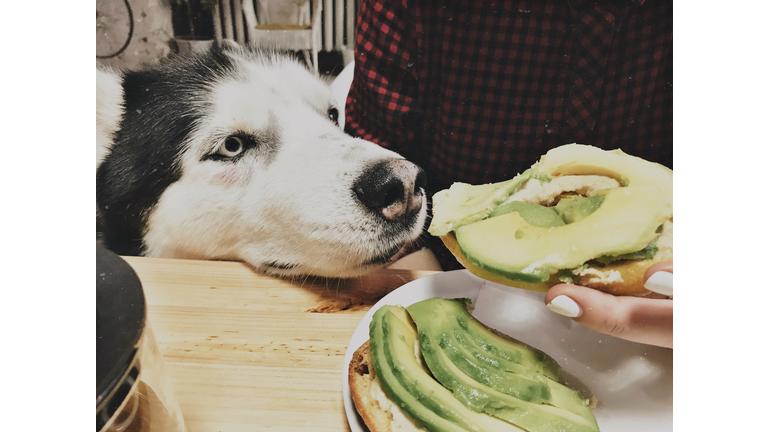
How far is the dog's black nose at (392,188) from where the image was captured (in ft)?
2.37

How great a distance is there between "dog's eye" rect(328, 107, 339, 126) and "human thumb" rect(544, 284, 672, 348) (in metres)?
0.51

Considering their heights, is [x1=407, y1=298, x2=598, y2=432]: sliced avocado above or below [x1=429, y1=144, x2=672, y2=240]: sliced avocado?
below

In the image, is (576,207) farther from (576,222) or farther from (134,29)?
(134,29)

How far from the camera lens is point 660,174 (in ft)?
2.08

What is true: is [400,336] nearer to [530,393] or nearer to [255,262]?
[530,393]

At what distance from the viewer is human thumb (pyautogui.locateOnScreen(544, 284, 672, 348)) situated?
1.74 ft

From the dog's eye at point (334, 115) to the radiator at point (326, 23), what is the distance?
12cm

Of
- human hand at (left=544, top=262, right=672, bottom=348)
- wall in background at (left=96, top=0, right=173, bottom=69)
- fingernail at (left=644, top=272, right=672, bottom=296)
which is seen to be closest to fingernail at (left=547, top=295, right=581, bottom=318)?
human hand at (left=544, top=262, right=672, bottom=348)

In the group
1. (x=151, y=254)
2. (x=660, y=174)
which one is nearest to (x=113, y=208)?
(x=151, y=254)

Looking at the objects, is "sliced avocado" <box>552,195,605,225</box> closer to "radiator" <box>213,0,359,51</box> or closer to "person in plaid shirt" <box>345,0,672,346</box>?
"person in plaid shirt" <box>345,0,672,346</box>

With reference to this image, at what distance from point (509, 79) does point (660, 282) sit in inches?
17.5

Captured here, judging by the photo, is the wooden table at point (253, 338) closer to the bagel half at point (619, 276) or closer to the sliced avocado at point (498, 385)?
the sliced avocado at point (498, 385)

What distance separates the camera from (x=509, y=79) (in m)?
0.76

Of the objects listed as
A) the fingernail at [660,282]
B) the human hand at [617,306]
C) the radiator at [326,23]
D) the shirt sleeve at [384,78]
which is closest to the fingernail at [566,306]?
the human hand at [617,306]
